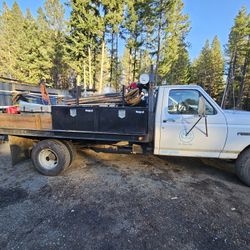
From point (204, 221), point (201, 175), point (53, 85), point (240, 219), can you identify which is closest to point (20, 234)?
point (204, 221)

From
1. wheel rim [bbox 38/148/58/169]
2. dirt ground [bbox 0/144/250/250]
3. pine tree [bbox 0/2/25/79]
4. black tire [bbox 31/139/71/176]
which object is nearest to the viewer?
dirt ground [bbox 0/144/250/250]

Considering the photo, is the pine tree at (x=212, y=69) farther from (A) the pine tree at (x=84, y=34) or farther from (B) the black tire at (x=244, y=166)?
(B) the black tire at (x=244, y=166)

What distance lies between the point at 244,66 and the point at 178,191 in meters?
32.4

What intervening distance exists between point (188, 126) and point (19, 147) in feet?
13.2

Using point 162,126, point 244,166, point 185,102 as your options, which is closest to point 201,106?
point 185,102

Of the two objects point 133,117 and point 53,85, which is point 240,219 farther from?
point 53,85

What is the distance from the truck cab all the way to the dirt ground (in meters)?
0.78

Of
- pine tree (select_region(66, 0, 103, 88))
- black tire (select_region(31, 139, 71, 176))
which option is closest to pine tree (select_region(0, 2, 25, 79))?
pine tree (select_region(66, 0, 103, 88))

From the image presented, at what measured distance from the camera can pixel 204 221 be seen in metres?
2.62

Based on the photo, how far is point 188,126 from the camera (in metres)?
3.54

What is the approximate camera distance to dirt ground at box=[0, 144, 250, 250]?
2.26m

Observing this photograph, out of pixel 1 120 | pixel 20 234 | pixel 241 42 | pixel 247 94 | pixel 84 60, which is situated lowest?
pixel 20 234

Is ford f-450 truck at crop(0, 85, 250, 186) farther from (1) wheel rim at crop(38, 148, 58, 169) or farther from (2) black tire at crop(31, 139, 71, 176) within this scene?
(1) wheel rim at crop(38, 148, 58, 169)

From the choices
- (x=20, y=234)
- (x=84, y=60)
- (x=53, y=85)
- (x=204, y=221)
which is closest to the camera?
(x=20, y=234)
